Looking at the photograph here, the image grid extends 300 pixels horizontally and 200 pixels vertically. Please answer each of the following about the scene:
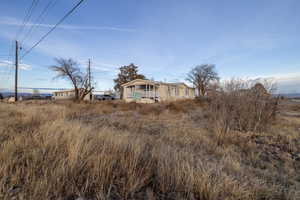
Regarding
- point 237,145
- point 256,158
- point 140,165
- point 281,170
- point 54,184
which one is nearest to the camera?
point 54,184

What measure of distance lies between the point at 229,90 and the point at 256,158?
117 inches

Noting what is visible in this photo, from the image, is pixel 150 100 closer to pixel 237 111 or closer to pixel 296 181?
pixel 237 111

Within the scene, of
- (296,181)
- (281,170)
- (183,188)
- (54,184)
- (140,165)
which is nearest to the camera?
(54,184)

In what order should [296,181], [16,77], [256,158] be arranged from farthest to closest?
[16,77]
[256,158]
[296,181]

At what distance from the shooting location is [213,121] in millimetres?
5906

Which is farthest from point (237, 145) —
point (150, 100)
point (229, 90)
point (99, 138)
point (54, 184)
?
point (150, 100)

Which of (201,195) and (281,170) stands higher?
(201,195)

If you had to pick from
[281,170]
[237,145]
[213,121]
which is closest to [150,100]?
[213,121]

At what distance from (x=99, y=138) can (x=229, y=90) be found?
5148 millimetres

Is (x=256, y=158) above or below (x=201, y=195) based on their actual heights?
below

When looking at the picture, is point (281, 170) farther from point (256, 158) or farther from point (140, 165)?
point (140, 165)

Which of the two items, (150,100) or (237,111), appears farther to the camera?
(150,100)

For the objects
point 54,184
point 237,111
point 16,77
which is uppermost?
point 16,77

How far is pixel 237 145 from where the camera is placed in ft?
14.3
